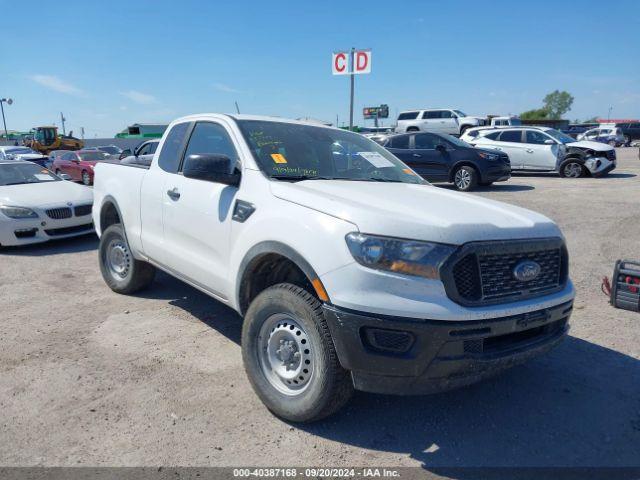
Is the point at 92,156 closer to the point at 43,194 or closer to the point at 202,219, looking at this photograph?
the point at 43,194

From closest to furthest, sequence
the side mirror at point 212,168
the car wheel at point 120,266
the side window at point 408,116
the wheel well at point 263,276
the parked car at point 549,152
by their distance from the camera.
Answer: the wheel well at point 263,276 → the side mirror at point 212,168 → the car wheel at point 120,266 → the parked car at point 549,152 → the side window at point 408,116

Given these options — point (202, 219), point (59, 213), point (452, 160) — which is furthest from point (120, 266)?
point (452, 160)

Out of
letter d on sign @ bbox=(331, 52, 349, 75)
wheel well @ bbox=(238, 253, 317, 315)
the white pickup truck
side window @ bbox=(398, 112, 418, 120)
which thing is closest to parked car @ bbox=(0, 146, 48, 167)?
letter d on sign @ bbox=(331, 52, 349, 75)

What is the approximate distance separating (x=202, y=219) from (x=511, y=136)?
15334 millimetres

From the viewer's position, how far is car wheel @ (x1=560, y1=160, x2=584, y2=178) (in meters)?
15.8

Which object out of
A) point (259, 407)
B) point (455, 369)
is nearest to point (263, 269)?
point (259, 407)

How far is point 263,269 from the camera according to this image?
3275 mm

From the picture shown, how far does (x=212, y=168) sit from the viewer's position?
334cm

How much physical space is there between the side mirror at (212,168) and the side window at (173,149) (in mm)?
952

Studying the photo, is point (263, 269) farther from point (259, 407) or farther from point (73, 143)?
point (73, 143)

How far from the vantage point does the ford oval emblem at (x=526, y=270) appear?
106 inches

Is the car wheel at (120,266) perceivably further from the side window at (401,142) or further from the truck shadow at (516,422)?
the side window at (401,142)

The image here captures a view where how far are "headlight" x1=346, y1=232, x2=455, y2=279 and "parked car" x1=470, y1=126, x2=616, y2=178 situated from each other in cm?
1545

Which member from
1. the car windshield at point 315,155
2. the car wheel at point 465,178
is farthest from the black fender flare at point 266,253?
the car wheel at point 465,178
